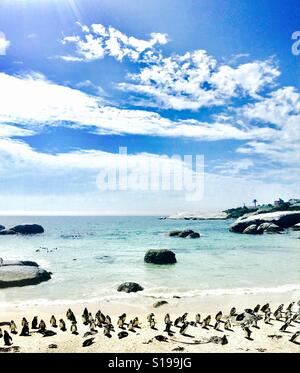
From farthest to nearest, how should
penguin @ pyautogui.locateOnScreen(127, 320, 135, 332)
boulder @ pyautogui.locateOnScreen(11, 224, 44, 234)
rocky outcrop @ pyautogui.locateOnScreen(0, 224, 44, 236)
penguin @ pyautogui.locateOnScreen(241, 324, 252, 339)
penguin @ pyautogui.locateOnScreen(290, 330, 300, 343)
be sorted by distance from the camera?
boulder @ pyautogui.locateOnScreen(11, 224, 44, 234)
rocky outcrop @ pyautogui.locateOnScreen(0, 224, 44, 236)
penguin @ pyautogui.locateOnScreen(127, 320, 135, 332)
penguin @ pyautogui.locateOnScreen(241, 324, 252, 339)
penguin @ pyautogui.locateOnScreen(290, 330, 300, 343)

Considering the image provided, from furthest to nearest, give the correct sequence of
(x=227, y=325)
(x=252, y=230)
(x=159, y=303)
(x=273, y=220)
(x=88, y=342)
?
(x=273, y=220), (x=252, y=230), (x=159, y=303), (x=227, y=325), (x=88, y=342)

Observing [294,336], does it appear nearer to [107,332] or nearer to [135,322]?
[135,322]

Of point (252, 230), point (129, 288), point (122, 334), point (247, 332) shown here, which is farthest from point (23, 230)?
point (247, 332)

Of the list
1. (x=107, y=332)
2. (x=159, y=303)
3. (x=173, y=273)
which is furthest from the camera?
(x=173, y=273)

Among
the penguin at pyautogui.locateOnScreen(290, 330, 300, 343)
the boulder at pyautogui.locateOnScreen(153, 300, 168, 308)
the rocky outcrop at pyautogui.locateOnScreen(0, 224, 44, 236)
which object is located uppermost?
the penguin at pyautogui.locateOnScreen(290, 330, 300, 343)

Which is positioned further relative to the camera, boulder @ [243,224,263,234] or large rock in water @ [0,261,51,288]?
boulder @ [243,224,263,234]

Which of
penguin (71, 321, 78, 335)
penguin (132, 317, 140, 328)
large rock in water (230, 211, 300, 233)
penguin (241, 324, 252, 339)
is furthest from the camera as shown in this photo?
large rock in water (230, 211, 300, 233)

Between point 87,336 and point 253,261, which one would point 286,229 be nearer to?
point 253,261

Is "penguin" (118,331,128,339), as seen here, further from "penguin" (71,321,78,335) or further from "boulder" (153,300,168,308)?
"boulder" (153,300,168,308)

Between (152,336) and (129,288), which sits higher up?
(152,336)

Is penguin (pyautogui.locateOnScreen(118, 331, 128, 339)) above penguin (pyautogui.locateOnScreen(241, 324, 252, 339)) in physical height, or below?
below

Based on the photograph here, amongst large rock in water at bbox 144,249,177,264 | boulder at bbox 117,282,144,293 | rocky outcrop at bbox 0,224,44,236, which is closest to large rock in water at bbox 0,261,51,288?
boulder at bbox 117,282,144,293
